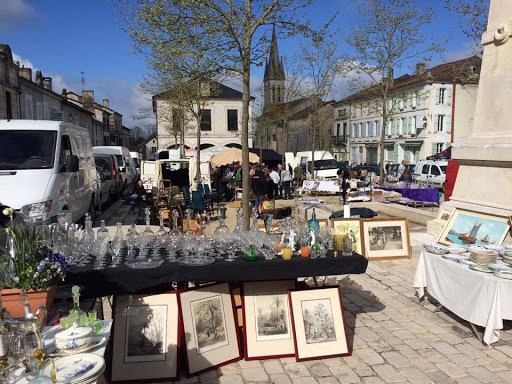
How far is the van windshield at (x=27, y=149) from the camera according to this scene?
7746 millimetres

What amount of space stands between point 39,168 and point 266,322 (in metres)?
5.71

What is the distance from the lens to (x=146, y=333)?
3703mm

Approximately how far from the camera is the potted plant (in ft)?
9.64

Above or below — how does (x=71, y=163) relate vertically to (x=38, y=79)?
below

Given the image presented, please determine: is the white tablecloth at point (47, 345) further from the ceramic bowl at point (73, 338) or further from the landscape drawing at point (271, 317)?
the landscape drawing at point (271, 317)

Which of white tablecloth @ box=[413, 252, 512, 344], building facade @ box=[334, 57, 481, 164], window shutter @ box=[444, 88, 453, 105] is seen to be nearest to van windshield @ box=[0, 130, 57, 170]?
white tablecloth @ box=[413, 252, 512, 344]

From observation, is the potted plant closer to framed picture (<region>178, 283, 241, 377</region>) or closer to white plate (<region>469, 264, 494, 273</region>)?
framed picture (<region>178, 283, 241, 377</region>)

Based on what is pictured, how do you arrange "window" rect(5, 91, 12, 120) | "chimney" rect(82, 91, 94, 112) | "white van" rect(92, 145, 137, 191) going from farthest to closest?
"chimney" rect(82, 91, 94, 112)
"window" rect(5, 91, 12, 120)
"white van" rect(92, 145, 137, 191)

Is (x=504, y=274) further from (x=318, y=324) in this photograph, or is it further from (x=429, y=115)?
(x=429, y=115)

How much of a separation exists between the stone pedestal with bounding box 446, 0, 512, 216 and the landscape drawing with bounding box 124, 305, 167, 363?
5.60 meters

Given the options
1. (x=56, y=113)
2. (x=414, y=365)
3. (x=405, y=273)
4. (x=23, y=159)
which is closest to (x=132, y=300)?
(x=414, y=365)

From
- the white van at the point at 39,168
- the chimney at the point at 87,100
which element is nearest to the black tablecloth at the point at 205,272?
the white van at the point at 39,168

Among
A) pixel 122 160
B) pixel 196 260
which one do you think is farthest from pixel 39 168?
pixel 122 160

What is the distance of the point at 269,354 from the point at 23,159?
6286 millimetres
